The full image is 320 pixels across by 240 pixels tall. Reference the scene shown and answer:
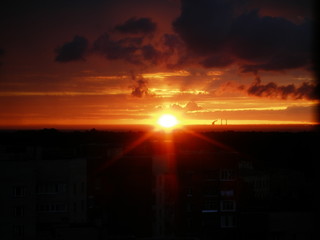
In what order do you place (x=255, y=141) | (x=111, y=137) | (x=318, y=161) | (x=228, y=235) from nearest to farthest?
(x=318, y=161)
(x=228, y=235)
(x=111, y=137)
(x=255, y=141)

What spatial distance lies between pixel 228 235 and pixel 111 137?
245 inches

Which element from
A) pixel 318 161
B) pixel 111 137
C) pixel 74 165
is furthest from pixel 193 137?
pixel 318 161

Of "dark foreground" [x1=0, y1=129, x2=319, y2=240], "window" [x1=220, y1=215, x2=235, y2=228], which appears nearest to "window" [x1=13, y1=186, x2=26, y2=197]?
"dark foreground" [x1=0, y1=129, x2=319, y2=240]

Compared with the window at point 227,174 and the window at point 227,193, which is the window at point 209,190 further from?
the window at point 227,174

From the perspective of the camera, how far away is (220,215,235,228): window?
7.97 m

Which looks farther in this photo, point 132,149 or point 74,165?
point 132,149

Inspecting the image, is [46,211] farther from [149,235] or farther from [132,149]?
[132,149]

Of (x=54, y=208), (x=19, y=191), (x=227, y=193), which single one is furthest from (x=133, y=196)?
(x=19, y=191)

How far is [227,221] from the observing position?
804 cm

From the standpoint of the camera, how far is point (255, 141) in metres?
16.2

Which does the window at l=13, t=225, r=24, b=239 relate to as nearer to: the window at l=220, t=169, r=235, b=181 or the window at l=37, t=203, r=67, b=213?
the window at l=37, t=203, r=67, b=213

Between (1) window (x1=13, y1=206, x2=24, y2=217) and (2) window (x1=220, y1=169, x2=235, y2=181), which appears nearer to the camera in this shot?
(1) window (x1=13, y1=206, x2=24, y2=217)

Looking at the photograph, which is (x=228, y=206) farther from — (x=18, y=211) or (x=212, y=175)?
(x=18, y=211)

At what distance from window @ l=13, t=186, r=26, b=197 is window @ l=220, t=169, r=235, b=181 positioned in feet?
11.3
